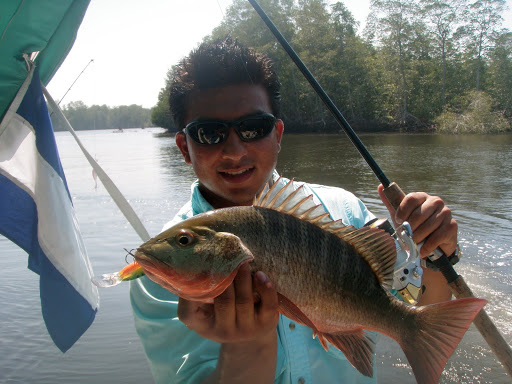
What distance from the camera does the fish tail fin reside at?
1604 millimetres

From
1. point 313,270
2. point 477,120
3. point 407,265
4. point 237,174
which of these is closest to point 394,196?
point 407,265

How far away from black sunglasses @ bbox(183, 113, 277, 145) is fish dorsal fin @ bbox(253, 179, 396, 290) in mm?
516

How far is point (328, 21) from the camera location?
175 feet

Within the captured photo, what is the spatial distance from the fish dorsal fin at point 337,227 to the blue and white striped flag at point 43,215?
1.43 meters

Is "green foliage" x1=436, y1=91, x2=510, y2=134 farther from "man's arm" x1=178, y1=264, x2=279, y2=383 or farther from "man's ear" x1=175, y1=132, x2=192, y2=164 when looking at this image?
"man's arm" x1=178, y1=264, x2=279, y2=383

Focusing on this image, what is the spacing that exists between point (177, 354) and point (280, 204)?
1008 mm

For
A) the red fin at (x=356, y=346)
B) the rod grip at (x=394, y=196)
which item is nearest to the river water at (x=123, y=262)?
the rod grip at (x=394, y=196)

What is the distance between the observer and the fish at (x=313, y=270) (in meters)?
1.44

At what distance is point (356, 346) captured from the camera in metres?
1.71

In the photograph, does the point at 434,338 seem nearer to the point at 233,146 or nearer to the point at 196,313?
the point at 196,313

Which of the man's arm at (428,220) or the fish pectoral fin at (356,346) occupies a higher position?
the man's arm at (428,220)

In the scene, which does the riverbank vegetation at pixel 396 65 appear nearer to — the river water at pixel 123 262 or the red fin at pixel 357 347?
the river water at pixel 123 262

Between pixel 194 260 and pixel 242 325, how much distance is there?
38 cm

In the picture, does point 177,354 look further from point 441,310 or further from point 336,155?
point 336,155
